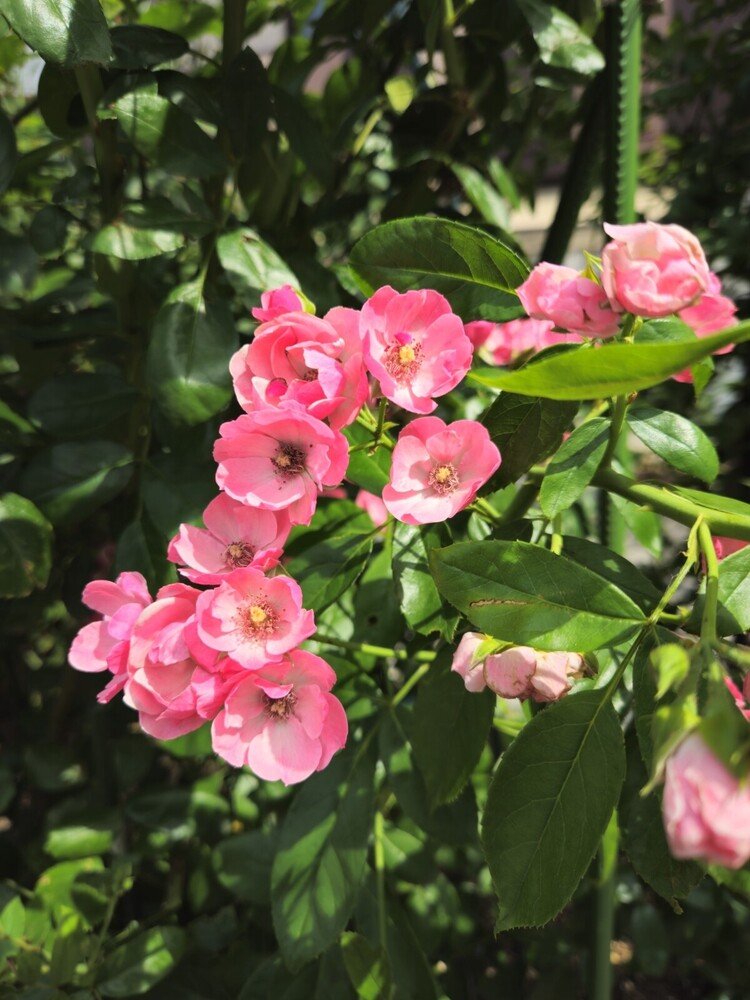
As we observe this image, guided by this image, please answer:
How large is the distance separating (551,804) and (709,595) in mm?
158

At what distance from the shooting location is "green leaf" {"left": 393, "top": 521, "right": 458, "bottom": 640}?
23.8 inches

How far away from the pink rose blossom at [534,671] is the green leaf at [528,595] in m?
0.03

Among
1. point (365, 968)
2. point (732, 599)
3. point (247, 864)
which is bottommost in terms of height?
point (247, 864)

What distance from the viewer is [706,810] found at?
0.36 m

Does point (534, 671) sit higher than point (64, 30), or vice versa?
point (64, 30)

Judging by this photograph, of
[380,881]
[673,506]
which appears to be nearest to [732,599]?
[673,506]

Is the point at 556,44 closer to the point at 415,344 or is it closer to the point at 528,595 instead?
the point at 415,344

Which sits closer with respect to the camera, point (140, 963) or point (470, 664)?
point (470, 664)

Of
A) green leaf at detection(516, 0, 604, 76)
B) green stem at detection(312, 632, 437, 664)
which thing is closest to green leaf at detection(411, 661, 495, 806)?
green stem at detection(312, 632, 437, 664)

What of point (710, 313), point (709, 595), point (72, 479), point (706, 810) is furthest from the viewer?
point (72, 479)

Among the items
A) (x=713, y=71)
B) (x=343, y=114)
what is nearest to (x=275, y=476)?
(x=343, y=114)

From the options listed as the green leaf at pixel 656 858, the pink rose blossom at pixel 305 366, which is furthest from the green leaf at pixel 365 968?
the pink rose blossom at pixel 305 366

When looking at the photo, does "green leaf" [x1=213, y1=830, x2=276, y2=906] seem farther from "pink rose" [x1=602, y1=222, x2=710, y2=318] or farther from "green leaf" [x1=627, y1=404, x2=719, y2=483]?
"pink rose" [x1=602, y1=222, x2=710, y2=318]

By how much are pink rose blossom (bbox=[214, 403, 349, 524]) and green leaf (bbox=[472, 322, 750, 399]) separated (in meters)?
0.13
